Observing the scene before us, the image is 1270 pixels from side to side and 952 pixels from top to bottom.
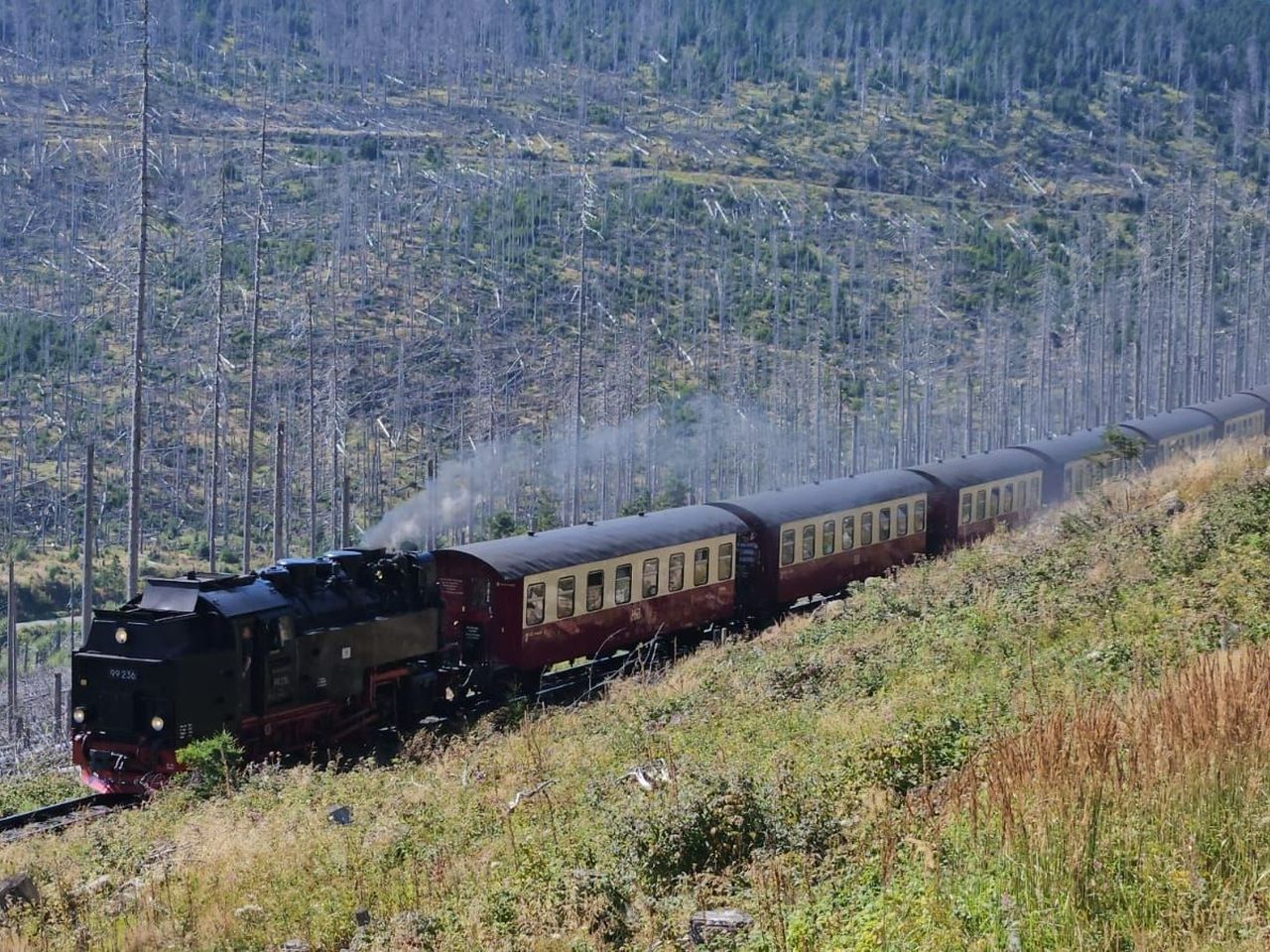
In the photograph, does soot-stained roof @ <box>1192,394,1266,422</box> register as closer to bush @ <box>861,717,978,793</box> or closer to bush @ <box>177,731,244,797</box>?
bush @ <box>177,731,244,797</box>

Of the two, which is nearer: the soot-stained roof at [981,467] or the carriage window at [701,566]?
the carriage window at [701,566]

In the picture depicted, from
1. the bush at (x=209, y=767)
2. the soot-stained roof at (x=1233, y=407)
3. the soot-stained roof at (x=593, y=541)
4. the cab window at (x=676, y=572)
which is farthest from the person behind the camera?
the soot-stained roof at (x=1233, y=407)

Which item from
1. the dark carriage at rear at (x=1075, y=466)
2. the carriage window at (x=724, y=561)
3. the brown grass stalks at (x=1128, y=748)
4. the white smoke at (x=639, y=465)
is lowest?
the white smoke at (x=639, y=465)

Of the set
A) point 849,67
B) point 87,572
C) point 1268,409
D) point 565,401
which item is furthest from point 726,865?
point 849,67

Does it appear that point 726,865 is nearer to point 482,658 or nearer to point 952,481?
point 482,658

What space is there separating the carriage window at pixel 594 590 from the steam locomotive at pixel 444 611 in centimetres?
5

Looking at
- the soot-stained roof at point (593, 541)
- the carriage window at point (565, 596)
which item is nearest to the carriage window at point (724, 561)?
the soot-stained roof at point (593, 541)

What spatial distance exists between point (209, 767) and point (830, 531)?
16.8 m

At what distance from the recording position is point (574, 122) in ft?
461

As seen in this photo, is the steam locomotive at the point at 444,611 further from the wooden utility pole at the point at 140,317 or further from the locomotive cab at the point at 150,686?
the wooden utility pole at the point at 140,317

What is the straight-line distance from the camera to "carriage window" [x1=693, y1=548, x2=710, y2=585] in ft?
85.1

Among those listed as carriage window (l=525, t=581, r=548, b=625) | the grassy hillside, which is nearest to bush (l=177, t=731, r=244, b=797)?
the grassy hillside

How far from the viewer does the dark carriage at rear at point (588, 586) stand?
21.7 meters

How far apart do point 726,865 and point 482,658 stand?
13379mm
